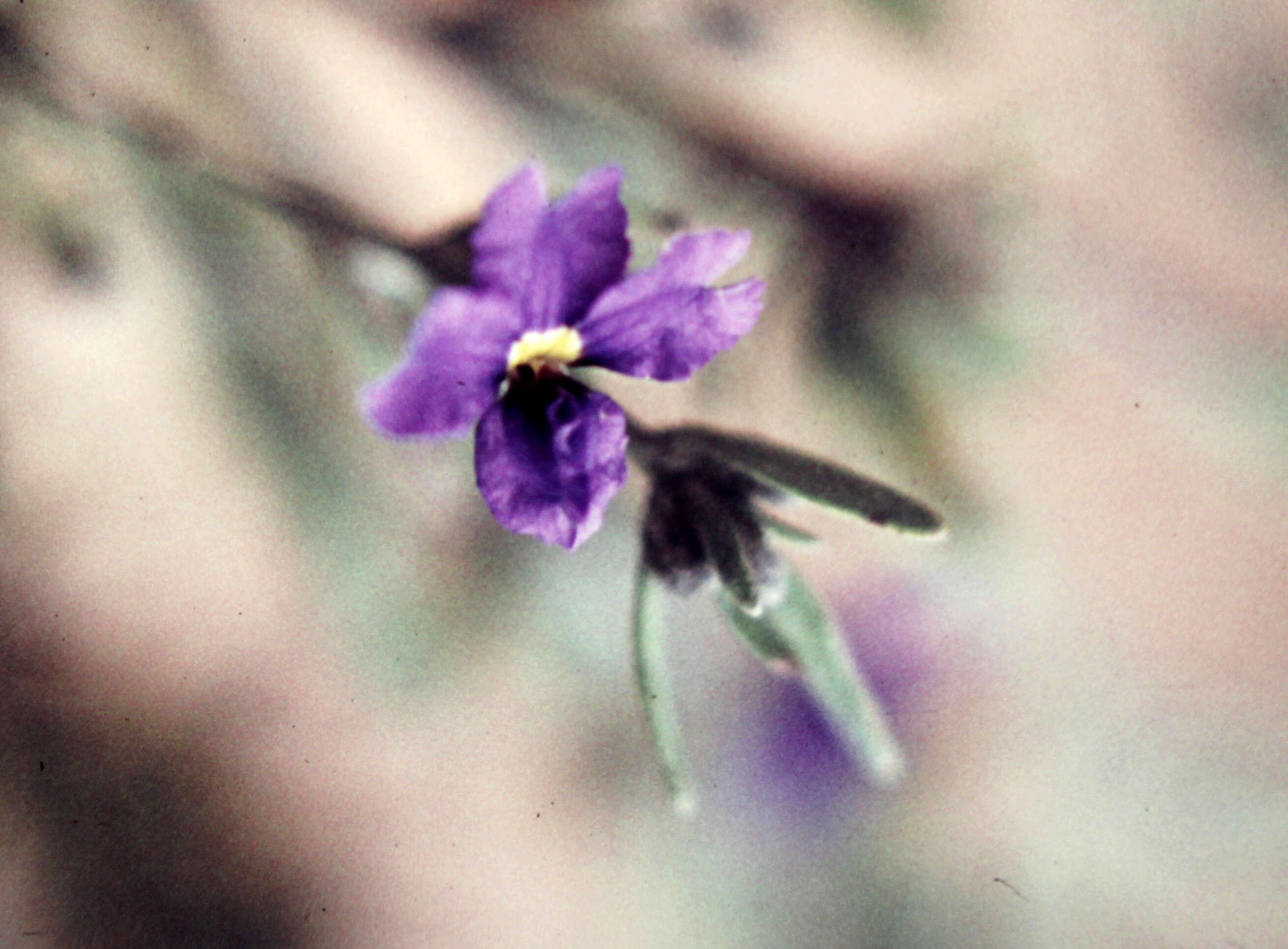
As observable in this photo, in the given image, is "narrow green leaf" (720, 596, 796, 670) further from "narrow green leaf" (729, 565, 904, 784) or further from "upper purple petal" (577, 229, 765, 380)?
"upper purple petal" (577, 229, 765, 380)

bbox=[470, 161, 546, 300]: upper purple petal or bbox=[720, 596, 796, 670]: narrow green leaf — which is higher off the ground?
bbox=[470, 161, 546, 300]: upper purple petal

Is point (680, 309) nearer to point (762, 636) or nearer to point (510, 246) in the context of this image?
point (510, 246)

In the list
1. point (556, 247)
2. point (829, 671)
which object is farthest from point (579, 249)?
point (829, 671)

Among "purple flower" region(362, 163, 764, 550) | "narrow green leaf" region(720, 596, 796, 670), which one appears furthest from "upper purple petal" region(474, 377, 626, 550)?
"narrow green leaf" region(720, 596, 796, 670)

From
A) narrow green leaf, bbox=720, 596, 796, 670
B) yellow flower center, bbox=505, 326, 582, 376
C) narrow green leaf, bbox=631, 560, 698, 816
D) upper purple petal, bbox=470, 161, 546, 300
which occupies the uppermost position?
upper purple petal, bbox=470, 161, 546, 300

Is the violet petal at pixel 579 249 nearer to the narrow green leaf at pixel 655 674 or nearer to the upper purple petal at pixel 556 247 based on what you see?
the upper purple petal at pixel 556 247

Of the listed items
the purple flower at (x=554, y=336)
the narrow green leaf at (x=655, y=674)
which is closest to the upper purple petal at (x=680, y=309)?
the purple flower at (x=554, y=336)
